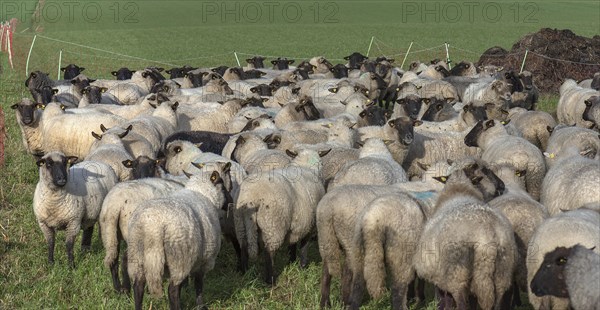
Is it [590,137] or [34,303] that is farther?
[590,137]

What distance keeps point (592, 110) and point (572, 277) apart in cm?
912

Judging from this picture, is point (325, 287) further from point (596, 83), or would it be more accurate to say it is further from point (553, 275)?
point (596, 83)

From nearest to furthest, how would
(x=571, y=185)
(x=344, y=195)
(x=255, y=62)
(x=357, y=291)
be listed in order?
(x=357, y=291) → (x=344, y=195) → (x=571, y=185) → (x=255, y=62)

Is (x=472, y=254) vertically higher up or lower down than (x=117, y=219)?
higher up

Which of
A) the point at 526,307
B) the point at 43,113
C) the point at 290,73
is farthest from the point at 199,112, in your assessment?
the point at 526,307

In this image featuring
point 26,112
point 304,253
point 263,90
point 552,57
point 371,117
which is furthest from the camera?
point 552,57

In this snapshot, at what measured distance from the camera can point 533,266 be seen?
6773mm

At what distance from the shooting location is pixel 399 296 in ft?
24.5

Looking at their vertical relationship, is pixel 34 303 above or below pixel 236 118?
below

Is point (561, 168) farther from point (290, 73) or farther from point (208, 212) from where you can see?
point (290, 73)

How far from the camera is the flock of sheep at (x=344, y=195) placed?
672cm

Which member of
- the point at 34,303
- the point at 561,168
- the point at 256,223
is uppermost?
the point at 561,168

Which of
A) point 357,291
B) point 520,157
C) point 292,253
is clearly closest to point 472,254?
point 357,291

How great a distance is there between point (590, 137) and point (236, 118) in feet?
20.7
